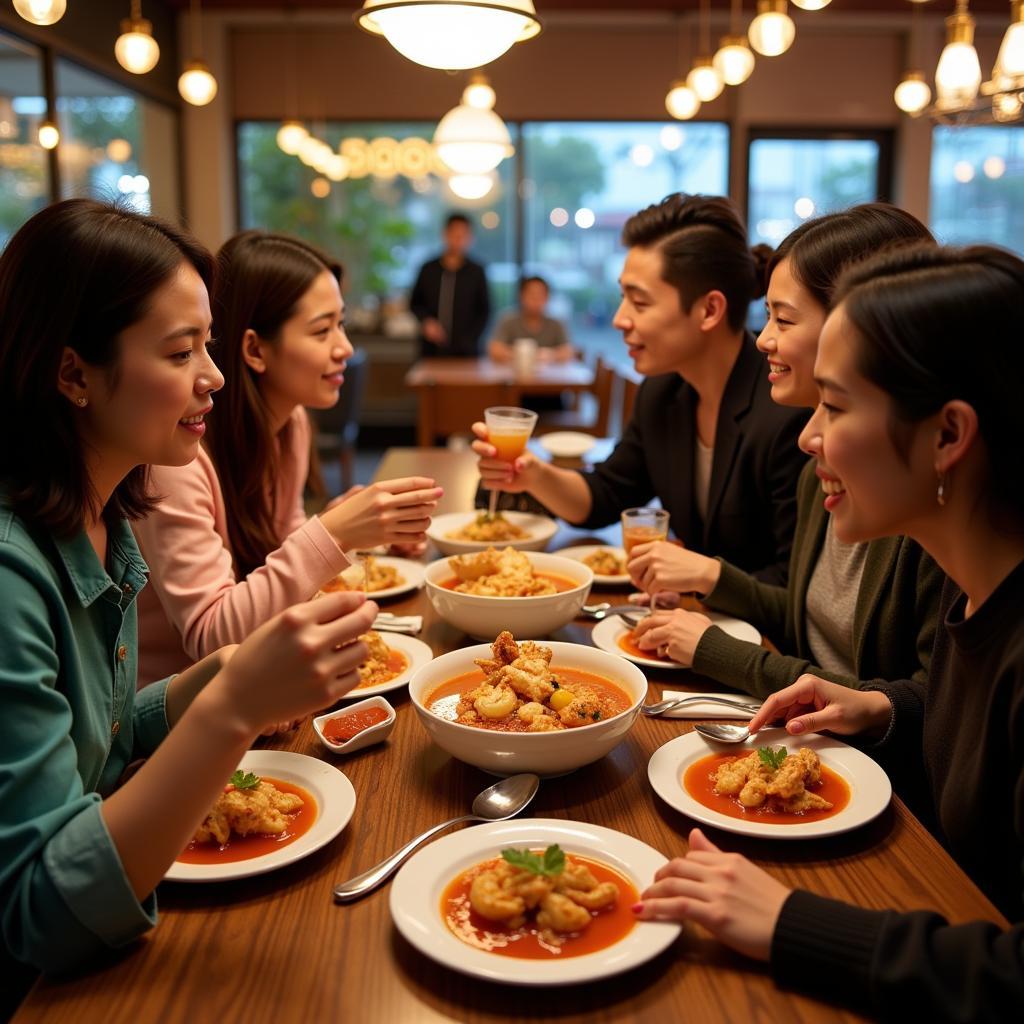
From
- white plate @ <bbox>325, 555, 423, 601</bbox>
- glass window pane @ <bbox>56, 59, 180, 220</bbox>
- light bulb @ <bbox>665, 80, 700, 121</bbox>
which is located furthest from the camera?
glass window pane @ <bbox>56, 59, 180, 220</bbox>

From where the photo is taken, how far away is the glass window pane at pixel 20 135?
5.54 meters

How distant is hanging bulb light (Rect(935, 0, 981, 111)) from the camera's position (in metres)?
3.48

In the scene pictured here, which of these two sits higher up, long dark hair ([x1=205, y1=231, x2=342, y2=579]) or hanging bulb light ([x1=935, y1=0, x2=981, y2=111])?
hanging bulb light ([x1=935, y1=0, x2=981, y2=111])

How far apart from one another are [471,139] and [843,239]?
8.84 feet

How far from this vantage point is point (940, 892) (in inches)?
42.9

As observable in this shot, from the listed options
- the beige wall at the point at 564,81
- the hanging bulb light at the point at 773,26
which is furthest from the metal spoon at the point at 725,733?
the beige wall at the point at 564,81

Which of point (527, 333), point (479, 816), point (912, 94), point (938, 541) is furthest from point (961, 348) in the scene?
point (527, 333)

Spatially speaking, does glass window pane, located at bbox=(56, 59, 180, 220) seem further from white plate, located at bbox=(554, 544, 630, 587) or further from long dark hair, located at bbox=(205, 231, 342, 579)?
white plate, located at bbox=(554, 544, 630, 587)

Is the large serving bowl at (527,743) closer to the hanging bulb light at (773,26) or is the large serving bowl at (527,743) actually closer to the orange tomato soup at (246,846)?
the orange tomato soup at (246,846)

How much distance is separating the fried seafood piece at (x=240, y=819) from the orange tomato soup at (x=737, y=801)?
1.71 ft

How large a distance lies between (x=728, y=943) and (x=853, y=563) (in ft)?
3.38

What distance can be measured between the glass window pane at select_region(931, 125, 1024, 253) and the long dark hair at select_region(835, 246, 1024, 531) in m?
8.73

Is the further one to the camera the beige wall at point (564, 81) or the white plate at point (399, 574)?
the beige wall at point (564, 81)

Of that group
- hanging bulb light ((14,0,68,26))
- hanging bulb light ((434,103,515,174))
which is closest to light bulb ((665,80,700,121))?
hanging bulb light ((434,103,515,174))
